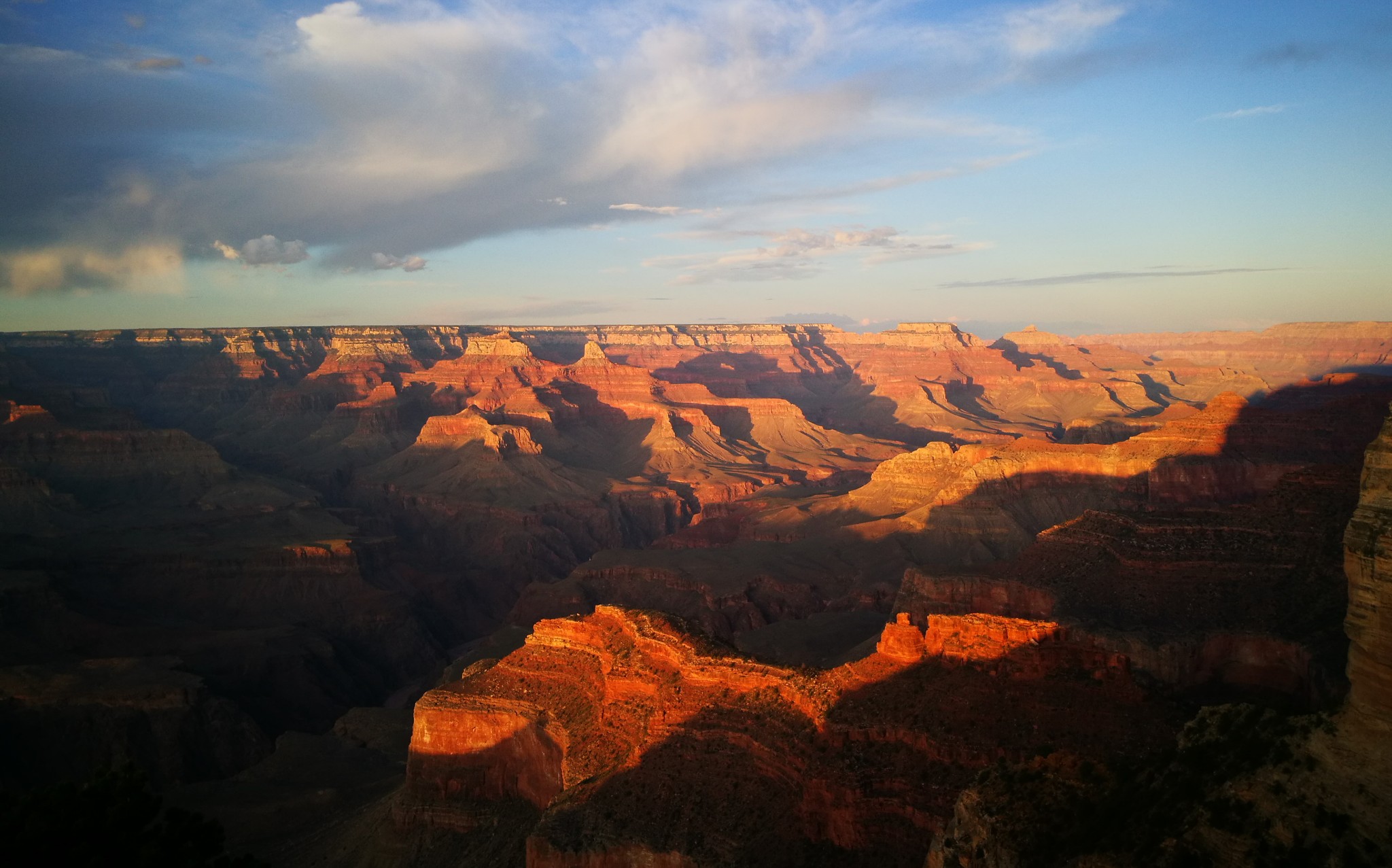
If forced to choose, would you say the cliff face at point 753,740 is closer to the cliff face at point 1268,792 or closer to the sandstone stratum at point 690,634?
the sandstone stratum at point 690,634

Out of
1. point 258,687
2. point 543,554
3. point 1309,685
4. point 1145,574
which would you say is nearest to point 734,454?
point 543,554

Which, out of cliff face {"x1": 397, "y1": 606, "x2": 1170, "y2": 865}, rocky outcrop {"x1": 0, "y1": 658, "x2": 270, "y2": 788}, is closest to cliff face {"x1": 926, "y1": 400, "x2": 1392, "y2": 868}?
cliff face {"x1": 397, "y1": 606, "x2": 1170, "y2": 865}

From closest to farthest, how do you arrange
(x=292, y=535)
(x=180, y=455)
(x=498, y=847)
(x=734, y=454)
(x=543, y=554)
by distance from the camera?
Answer: (x=498, y=847), (x=292, y=535), (x=543, y=554), (x=180, y=455), (x=734, y=454)

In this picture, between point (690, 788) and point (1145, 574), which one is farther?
point (1145, 574)

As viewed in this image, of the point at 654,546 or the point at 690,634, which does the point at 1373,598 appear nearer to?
the point at 690,634

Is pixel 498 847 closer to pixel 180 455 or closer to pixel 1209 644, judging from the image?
pixel 1209 644

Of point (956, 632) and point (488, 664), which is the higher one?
point (956, 632)

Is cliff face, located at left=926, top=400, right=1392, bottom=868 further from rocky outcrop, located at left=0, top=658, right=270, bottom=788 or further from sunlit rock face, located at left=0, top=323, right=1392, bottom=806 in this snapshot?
rocky outcrop, located at left=0, top=658, right=270, bottom=788
